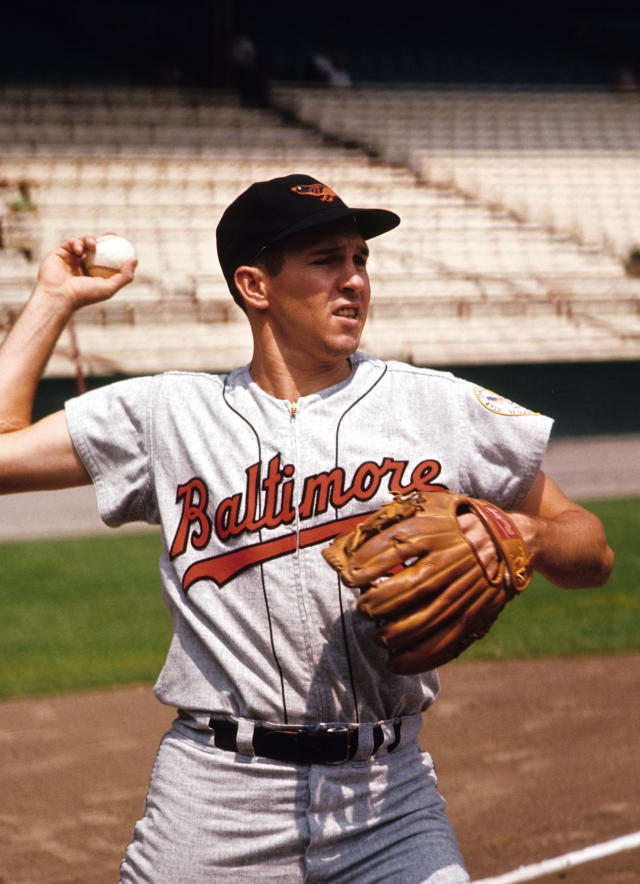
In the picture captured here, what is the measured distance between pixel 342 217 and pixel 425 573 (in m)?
0.75

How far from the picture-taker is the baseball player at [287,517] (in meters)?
2.02

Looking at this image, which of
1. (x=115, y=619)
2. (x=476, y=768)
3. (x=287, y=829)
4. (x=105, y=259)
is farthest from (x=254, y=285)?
(x=115, y=619)

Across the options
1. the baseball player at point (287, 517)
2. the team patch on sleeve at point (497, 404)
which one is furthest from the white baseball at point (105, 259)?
the team patch on sleeve at point (497, 404)

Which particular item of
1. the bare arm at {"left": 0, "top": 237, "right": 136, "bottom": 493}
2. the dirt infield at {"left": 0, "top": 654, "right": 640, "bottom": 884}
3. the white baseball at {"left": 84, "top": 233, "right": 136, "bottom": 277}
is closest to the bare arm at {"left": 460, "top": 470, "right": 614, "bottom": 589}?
the bare arm at {"left": 0, "top": 237, "right": 136, "bottom": 493}

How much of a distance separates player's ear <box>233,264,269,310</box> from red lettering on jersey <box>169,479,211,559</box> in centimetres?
41

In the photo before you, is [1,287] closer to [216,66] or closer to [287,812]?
[216,66]

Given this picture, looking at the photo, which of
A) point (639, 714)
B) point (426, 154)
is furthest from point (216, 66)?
point (639, 714)

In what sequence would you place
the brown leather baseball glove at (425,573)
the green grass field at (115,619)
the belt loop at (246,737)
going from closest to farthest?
the brown leather baseball glove at (425,573) → the belt loop at (246,737) → the green grass field at (115,619)

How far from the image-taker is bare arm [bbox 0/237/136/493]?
221 cm

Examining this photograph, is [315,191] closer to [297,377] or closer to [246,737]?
[297,377]

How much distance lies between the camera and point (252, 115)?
19.1 metres

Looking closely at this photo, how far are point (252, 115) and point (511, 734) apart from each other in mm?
16241

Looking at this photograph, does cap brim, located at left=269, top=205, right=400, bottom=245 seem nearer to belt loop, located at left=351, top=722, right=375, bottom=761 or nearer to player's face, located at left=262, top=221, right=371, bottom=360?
player's face, located at left=262, top=221, right=371, bottom=360

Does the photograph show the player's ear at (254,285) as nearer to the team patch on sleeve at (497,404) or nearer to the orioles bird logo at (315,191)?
the orioles bird logo at (315,191)
